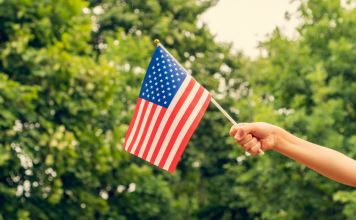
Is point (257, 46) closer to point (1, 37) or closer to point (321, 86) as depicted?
point (321, 86)

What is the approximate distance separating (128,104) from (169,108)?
34.8 ft

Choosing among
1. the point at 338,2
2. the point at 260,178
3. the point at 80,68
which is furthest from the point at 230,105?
the point at 80,68

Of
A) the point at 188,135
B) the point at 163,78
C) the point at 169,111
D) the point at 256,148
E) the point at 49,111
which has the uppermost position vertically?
the point at 163,78

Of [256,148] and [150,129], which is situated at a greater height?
[256,148]

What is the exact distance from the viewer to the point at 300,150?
8.30 feet

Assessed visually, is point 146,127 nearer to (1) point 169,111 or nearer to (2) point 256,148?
(1) point 169,111

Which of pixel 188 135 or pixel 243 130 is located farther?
pixel 188 135

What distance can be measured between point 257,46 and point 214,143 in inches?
244

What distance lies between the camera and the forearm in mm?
2436

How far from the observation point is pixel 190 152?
16.3m

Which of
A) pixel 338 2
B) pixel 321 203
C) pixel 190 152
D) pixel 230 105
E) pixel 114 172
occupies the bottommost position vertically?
pixel 114 172

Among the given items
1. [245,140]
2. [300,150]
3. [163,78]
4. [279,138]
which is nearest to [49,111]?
[163,78]

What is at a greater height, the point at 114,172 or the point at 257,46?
the point at 257,46

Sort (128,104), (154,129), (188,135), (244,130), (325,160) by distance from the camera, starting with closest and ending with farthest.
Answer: (325,160) < (244,130) < (188,135) < (154,129) < (128,104)
